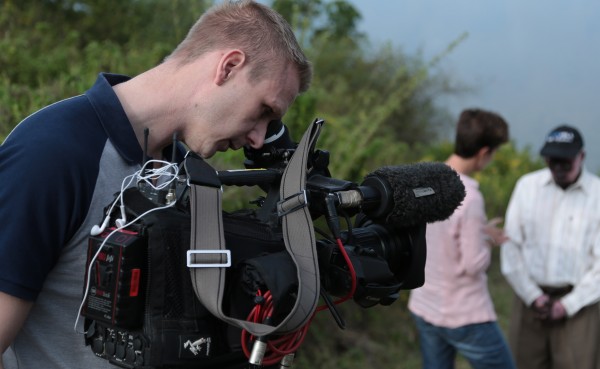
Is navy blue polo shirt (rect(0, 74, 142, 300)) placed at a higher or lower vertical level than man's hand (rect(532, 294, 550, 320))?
higher

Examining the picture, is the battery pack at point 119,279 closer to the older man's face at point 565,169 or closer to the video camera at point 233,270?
the video camera at point 233,270

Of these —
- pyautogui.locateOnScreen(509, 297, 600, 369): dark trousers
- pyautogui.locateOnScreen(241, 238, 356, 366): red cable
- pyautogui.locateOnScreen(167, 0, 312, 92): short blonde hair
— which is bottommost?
pyautogui.locateOnScreen(509, 297, 600, 369): dark trousers

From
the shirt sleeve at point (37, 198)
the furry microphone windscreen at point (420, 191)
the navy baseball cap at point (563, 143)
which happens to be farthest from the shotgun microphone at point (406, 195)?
the navy baseball cap at point (563, 143)

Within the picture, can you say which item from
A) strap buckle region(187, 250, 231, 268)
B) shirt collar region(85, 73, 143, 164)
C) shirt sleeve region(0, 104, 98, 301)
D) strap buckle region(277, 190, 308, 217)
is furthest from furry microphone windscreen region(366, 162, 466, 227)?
shirt sleeve region(0, 104, 98, 301)

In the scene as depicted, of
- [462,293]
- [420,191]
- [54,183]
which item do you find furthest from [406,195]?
[462,293]

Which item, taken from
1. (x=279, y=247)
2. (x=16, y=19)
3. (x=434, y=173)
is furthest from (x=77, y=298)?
(x=16, y=19)

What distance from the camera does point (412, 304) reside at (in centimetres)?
446

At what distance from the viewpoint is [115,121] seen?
2.03 meters

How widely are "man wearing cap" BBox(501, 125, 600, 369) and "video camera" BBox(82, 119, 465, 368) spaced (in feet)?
9.35

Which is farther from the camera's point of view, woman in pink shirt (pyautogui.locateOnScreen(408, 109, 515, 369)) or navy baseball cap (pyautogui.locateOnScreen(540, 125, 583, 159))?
navy baseball cap (pyautogui.locateOnScreen(540, 125, 583, 159))

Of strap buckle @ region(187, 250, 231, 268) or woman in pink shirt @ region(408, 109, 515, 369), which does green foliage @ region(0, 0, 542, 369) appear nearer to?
woman in pink shirt @ region(408, 109, 515, 369)

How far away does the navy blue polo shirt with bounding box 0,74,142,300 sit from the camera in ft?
5.86

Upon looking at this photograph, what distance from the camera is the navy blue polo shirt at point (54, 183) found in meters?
1.79

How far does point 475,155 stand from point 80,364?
9.94ft
